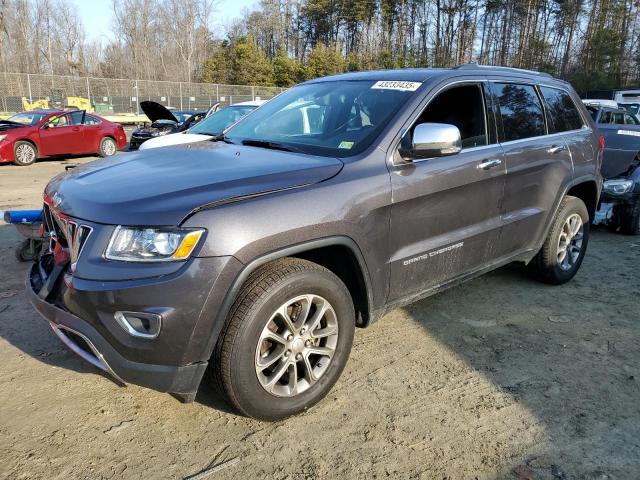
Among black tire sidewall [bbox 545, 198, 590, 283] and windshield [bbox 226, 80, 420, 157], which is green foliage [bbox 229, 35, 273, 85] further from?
windshield [bbox 226, 80, 420, 157]

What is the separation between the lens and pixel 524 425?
8.95 feet

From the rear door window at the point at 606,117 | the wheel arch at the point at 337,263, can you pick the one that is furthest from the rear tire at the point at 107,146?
the wheel arch at the point at 337,263

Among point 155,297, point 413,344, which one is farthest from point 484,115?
point 155,297

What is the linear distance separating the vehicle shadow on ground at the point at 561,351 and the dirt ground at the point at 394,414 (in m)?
0.01

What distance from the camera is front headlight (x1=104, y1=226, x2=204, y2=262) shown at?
228cm

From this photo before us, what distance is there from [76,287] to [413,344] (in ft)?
7.29

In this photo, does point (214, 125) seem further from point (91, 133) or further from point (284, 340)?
point (91, 133)

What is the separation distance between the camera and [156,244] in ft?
7.49

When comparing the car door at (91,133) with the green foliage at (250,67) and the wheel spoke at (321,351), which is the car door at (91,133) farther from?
the green foliage at (250,67)

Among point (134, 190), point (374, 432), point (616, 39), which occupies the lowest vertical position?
point (374, 432)

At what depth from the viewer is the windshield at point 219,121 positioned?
27.7 ft

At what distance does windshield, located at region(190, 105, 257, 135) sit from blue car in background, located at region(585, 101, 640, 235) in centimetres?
542

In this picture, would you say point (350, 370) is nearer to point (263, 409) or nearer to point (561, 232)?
point (263, 409)

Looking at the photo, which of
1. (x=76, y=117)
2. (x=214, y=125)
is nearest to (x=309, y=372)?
(x=214, y=125)
